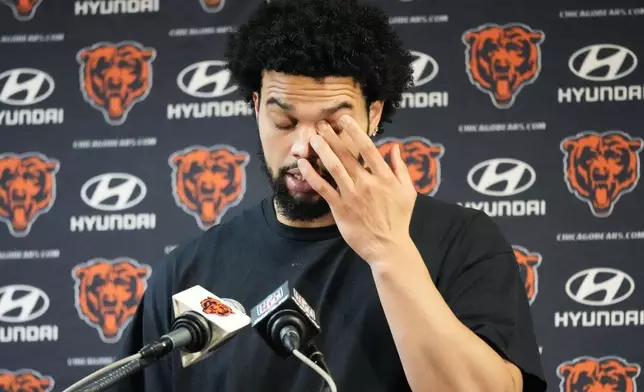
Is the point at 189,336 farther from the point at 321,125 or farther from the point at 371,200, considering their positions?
the point at 321,125

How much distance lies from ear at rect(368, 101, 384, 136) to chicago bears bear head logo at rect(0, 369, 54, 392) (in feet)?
5.32

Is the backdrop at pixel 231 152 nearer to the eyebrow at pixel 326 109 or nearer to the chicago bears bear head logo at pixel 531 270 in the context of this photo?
the chicago bears bear head logo at pixel 531 270

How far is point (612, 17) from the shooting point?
2.48 metres

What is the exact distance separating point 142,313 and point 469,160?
4.54 feet

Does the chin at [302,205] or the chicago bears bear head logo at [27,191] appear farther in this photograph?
the chicago bears bear head logo at [27,191]

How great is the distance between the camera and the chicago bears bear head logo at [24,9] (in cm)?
269

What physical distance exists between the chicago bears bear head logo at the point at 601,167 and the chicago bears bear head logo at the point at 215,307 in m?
1.70

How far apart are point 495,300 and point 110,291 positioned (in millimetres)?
1700

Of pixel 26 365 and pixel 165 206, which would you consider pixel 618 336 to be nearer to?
pixel 165 206

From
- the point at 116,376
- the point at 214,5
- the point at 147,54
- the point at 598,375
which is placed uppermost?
the point at 214,5

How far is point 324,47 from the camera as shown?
4.27 ft

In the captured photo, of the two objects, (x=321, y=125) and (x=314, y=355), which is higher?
(x=321, y=125)

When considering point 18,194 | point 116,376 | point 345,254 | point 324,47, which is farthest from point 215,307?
point 18,194

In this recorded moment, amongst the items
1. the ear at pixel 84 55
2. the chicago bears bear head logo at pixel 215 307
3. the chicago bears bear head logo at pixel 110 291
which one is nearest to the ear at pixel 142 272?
the chicago bears bear head logo at pixel 110 291
